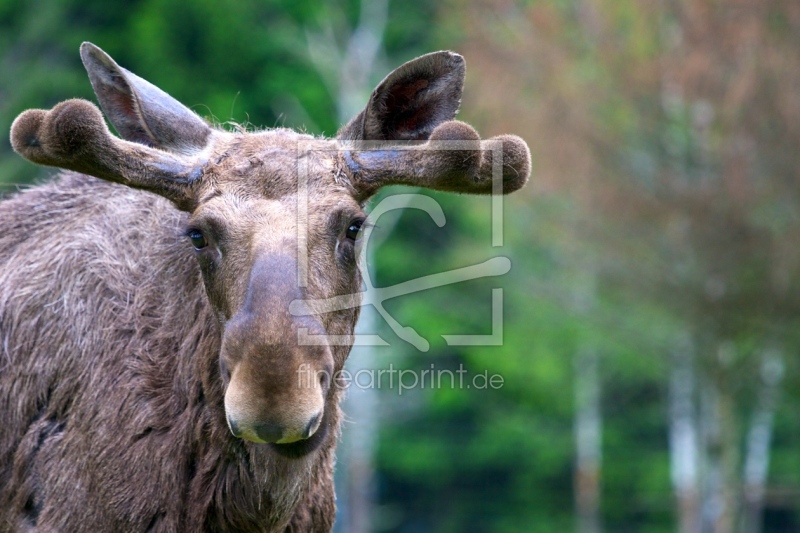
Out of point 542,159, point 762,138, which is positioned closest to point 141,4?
point 542,159

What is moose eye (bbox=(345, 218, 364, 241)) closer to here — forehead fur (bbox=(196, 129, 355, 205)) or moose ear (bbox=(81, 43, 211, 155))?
forehead fur (bbox=(196, 129, 355, 205))

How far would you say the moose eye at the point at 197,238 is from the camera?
465 centimetres

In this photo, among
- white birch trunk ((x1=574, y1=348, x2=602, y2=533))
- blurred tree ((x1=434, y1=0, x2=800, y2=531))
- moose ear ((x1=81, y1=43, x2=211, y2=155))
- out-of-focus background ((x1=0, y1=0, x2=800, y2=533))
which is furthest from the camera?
white birch trunk ((x1=574, y1=348, x2=602, y2=533))

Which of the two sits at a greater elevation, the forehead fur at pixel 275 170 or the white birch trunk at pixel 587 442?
the forehead fur at pixel 275 170

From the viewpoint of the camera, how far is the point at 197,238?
4.66 metres

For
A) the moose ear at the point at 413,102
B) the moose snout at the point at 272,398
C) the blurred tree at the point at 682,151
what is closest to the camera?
the moose snout at the point at 272,398

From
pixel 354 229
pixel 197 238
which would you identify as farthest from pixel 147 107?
pixel 354 229

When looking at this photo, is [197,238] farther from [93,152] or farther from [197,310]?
[93,152]

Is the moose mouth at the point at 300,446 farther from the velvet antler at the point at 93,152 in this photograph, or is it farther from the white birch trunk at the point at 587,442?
the white birch trunk at the point at 587,442

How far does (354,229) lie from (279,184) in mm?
409

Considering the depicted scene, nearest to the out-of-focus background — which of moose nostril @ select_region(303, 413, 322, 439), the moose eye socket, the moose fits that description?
the moose

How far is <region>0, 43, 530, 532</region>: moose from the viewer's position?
439cm

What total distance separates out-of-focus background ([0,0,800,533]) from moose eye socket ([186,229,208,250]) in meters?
1.43

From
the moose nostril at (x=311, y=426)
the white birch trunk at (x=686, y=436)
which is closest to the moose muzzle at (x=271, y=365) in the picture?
the moose nostril at (x=311, y=426)
